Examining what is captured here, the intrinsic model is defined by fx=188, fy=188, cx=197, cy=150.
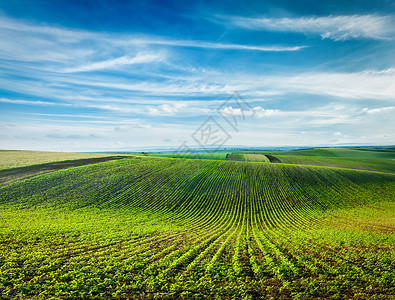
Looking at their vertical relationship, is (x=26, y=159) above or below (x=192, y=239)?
above

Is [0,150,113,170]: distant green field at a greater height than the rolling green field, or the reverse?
[0,150,113,170]: distant green field

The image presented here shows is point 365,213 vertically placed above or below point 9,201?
below

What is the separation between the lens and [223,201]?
1321 inches

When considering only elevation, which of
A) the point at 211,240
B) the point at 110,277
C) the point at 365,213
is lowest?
the point at 365,213

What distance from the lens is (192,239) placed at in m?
17.6

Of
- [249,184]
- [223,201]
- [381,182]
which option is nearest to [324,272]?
[223,201]

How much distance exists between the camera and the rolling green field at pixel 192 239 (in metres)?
9.84

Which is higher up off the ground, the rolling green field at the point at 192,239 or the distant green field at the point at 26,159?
the distant green field at the point at 26,159

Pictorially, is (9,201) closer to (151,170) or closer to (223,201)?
(151,170)

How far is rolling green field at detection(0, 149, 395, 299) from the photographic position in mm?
9836

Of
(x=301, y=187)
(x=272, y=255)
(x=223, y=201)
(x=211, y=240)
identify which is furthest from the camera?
(x=301, y=187)

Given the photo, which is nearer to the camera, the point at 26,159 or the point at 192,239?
the point at 192,239

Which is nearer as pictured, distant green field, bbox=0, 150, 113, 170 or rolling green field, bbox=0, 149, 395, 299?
rolling green field, bbox=0, 149, 395, 299

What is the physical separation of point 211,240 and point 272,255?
18.9ft
